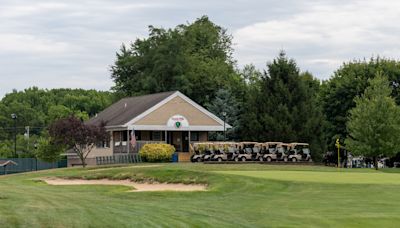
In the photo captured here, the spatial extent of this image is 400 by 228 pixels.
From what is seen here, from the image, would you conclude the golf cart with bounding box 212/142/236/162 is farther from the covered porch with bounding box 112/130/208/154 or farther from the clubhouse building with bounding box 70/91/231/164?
the covered porch with bounding box 112/130/208/154

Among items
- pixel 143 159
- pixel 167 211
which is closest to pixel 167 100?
pixel 143 159

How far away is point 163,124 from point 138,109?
2907mm

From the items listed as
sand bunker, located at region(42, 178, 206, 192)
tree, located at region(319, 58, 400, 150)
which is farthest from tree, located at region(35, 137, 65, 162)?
tree, located at region(319, 58, 400, 150)

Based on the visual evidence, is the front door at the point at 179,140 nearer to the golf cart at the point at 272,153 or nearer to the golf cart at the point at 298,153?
the golf cart at the point at 272,153

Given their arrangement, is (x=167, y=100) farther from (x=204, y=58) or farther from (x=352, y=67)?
(x=204, y=58)

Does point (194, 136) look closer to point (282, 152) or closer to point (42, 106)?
point (282, 152)

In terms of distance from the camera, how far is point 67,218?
14172 millimetres

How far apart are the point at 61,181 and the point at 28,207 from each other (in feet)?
76.1

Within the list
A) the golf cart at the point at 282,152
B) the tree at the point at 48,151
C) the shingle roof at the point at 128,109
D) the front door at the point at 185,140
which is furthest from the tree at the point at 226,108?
the tree at the point at 48,151

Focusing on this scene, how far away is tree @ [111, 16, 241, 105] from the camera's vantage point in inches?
2852

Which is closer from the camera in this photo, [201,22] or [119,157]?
[119,157]

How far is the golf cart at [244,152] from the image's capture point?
165 feet

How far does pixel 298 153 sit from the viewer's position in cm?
5309

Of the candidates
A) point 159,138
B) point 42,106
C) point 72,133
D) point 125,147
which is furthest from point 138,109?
point 42,106
